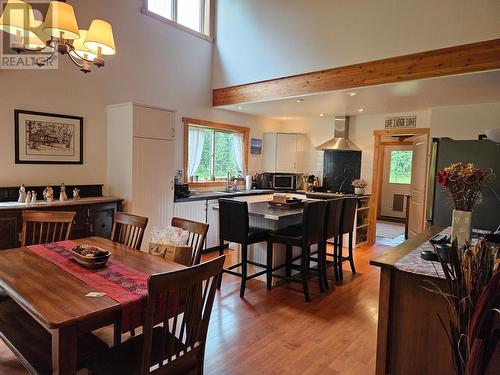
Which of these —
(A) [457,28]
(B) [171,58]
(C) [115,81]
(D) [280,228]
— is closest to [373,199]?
(D) [280,228]

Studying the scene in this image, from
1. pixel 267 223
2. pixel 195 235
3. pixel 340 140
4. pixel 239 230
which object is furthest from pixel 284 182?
pixel 195 235

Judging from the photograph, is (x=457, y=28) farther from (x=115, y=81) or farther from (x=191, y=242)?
(x=115, y=81)

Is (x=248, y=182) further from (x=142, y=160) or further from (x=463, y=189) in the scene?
(x=463, y=189)

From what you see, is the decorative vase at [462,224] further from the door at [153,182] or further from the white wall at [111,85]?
the white wall at [111,85]

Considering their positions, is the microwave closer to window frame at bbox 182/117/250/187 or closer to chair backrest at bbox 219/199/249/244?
window frame at bbox 182/117/250/187

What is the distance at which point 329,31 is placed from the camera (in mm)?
4172

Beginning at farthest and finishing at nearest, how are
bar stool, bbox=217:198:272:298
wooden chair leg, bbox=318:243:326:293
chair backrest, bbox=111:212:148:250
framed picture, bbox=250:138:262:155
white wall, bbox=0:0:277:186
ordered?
framed picture, bbox=250:138:262:155 → wooden chair leg, bbox=318:243:326:293 → white wall, bbox=0:0:277:186 → bar stool, bbox=217:198:272:298 → chair backrest, bbox=111:212:148:250

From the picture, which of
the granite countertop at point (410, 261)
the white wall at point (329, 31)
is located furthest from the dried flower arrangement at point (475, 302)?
the white wall at point (329, 31)

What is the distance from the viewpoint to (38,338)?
5.74 feet

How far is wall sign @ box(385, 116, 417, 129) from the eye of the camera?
18.3ft

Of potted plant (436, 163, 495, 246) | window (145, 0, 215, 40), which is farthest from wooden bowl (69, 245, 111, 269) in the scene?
window (145, 0, 215, 40)

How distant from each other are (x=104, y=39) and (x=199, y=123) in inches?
129

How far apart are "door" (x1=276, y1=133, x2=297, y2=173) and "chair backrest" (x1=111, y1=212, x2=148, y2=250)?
4.37 m

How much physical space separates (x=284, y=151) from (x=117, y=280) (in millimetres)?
5288
